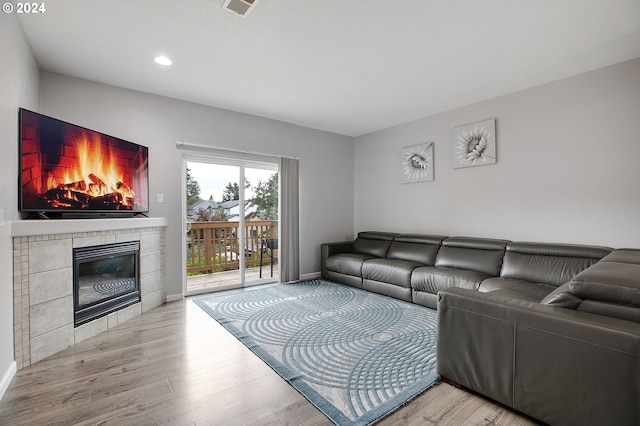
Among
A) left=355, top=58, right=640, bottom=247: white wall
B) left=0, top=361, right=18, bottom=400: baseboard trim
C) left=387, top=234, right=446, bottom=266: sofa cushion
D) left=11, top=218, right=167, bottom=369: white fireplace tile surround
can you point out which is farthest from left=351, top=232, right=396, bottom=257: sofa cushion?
left=0, top=361, right=18, bottom=400: baseboard trim

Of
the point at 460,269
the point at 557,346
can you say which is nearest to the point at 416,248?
the point at 460,269

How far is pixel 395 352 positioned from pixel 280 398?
1.03 m

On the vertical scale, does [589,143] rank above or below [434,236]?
above

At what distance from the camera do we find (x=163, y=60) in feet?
9.45

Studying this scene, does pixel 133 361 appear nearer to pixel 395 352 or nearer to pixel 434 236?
pixel 395 352

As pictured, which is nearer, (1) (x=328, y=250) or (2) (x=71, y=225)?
(2) (x=71, y=225)

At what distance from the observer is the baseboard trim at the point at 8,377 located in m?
1.85

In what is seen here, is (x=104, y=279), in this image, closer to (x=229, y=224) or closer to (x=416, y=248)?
(x=229, y=224)

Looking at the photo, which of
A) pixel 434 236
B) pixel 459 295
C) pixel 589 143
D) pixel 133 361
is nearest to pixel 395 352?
pixel 459 295

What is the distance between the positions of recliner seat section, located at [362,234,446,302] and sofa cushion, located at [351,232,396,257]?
0.16m

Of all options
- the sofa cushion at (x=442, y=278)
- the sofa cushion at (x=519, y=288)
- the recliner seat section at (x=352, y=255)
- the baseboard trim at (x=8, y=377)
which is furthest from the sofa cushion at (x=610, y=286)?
the baseboard trim at (x=8, y=377)

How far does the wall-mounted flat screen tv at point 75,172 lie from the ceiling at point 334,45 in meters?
0.78

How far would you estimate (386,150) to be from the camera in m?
5.25

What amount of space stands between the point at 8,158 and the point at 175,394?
201 centimetres
